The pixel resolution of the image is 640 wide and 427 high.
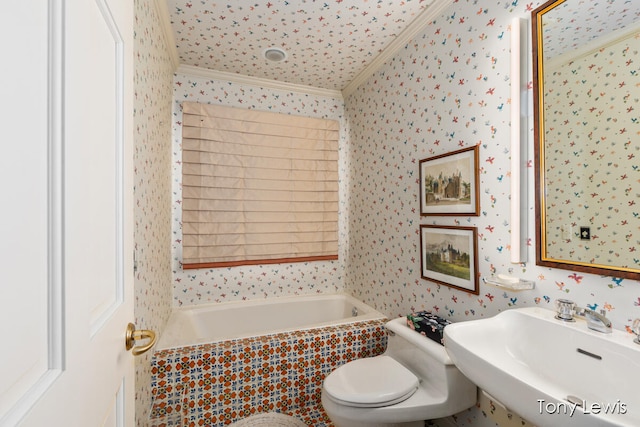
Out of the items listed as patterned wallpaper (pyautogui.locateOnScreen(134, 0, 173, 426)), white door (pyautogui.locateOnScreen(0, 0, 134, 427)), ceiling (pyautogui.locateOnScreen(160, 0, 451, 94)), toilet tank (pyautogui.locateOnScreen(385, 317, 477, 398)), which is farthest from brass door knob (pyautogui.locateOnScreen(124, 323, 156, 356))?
ceiling (pyautogui.locateOnScreen(160, 0, 451, 94))

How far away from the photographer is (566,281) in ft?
3.85

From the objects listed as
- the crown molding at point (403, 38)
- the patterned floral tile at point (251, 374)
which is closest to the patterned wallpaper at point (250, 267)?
the crown molding at point (403, 38)

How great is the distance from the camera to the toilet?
4.59ft

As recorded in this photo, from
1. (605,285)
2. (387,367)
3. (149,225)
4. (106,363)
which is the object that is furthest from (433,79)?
(106,363)

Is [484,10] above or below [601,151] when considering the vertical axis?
above

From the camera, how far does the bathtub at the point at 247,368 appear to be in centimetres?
174

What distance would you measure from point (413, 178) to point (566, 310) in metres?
1.14

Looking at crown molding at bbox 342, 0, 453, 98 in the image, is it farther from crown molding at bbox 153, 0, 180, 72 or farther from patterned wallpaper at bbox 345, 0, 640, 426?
crown molding at bbox 153, 0, 180, 72

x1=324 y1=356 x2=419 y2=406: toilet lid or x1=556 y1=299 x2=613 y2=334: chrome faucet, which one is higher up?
x1=556 y1=299 x2=613 y2=334: chrome faucet

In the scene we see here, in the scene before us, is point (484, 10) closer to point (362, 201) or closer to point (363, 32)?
point (363, 32)

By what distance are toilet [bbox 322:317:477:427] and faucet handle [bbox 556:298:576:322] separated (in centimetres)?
57

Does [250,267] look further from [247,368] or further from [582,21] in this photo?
[582,21]

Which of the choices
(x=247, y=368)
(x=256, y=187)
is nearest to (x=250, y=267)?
(x=256, y=187)

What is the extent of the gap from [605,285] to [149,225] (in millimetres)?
2047
